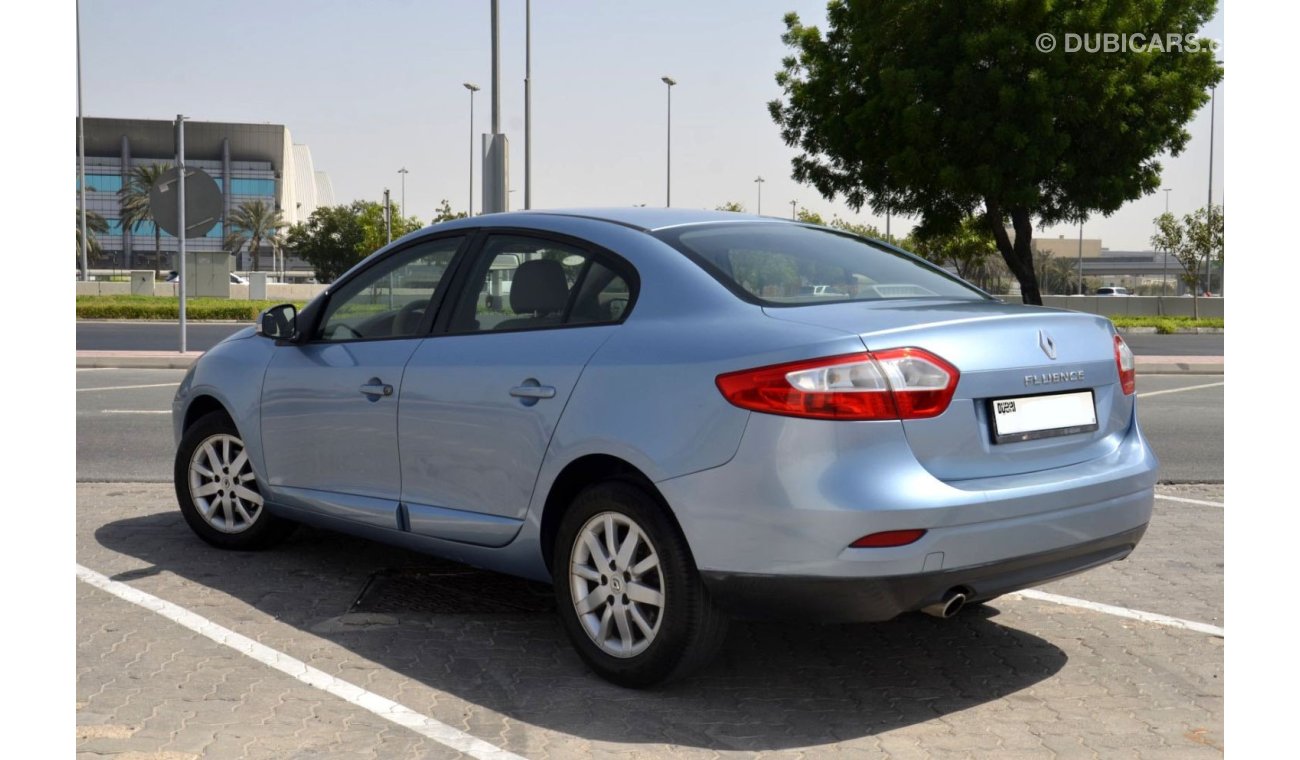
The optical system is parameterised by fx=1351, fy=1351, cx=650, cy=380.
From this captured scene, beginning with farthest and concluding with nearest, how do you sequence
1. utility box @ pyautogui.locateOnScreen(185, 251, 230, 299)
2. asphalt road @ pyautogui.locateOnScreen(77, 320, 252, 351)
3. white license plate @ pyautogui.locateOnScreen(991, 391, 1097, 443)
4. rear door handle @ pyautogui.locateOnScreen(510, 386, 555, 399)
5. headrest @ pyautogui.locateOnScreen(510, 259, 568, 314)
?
utility box @ pyautogui.locateOnScreen(185, 251, 230, 299)
asphalt road @ pyautogui.locateOnScreen(77, 320, 252, 351)
headrest @ pyautogui.locateOnScreen(510, 259, 568, 314)
rear door handle @ pyautogui.locateOnScreen(510, 386, 555, 399)
white license plate @ pyautogui.locateOnScreen(991, 391, 1097, 443)

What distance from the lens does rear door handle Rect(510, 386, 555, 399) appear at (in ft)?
14.6

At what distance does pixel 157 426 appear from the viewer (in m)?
11.4

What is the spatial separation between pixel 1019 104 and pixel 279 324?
90.2 feet

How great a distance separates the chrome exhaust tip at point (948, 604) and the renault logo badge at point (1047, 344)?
2.61 ft

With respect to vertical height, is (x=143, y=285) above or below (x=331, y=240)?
below

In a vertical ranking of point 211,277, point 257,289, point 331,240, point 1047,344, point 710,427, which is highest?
point 331,240

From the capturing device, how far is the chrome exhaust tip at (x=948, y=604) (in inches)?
153

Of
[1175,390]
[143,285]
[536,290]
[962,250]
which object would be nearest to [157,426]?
[536,290]

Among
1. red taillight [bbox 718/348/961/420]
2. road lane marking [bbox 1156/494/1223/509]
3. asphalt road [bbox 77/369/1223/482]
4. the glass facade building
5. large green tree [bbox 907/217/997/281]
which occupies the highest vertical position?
the glass facade building

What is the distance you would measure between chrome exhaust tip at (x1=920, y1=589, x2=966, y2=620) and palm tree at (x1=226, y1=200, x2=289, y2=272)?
9628 cm

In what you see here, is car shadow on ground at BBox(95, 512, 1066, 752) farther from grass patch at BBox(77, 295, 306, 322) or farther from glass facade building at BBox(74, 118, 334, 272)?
glass facade building at BBox(74, 118, 334, 272)

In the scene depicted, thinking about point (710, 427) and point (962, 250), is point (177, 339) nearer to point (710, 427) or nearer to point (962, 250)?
point (710, 427)

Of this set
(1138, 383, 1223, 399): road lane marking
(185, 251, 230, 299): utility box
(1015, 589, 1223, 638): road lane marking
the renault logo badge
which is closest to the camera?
the renault logo badge

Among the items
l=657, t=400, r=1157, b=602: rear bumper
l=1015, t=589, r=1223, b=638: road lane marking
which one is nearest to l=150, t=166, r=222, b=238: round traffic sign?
l=1015, t=589, r=1223, b=638: road lane marking
